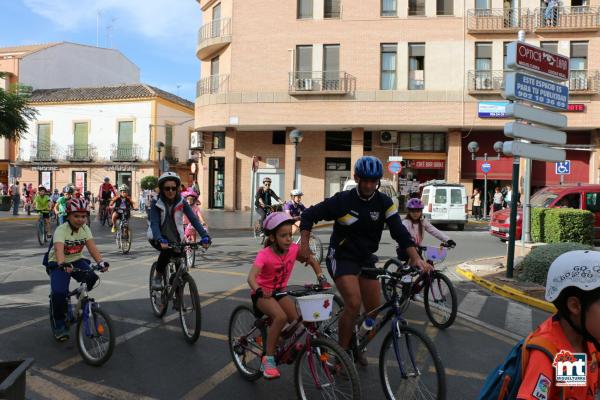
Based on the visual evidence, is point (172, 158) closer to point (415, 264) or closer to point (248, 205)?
point (248, 205)

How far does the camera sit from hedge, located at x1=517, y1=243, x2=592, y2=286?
8.20 m

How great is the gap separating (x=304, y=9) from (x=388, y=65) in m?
5.80

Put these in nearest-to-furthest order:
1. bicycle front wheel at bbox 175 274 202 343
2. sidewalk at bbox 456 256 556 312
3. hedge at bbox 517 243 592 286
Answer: bicycle front wheel at bbox 175 274 202 343 → sidewalk at bbox 456 256 556 312 → hedge at bbox 517 243 592 286

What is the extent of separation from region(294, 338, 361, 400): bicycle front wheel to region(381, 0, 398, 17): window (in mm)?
27320

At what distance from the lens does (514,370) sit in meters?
1.82

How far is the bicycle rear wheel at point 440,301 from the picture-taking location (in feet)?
19.4

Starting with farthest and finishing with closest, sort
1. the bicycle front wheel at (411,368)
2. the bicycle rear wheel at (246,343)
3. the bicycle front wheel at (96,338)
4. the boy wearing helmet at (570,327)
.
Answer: the bicycle front wheel at (96,338) < the bicycle rear wheel at (246,343) < the bicycle front wheel at (411,368) < the boy wearing helmet at (570,327)

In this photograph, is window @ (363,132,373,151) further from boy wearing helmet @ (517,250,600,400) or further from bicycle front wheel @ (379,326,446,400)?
boy wearing helmet @ (517,250,600,400)

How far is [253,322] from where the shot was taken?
4.21m

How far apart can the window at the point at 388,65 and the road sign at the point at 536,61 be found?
18.5 meters

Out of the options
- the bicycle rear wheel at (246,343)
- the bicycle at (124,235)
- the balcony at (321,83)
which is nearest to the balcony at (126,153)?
the balcony at (321,83)

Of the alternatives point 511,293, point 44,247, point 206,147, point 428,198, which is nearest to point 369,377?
point 511,293

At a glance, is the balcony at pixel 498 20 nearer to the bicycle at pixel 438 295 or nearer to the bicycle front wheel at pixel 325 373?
the bicycle at pixel 438 295

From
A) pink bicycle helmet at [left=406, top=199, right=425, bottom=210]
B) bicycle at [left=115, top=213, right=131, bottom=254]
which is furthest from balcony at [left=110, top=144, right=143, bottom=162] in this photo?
pink bicycle helmet at [left=406, top=199, right=425, bottom=210]
